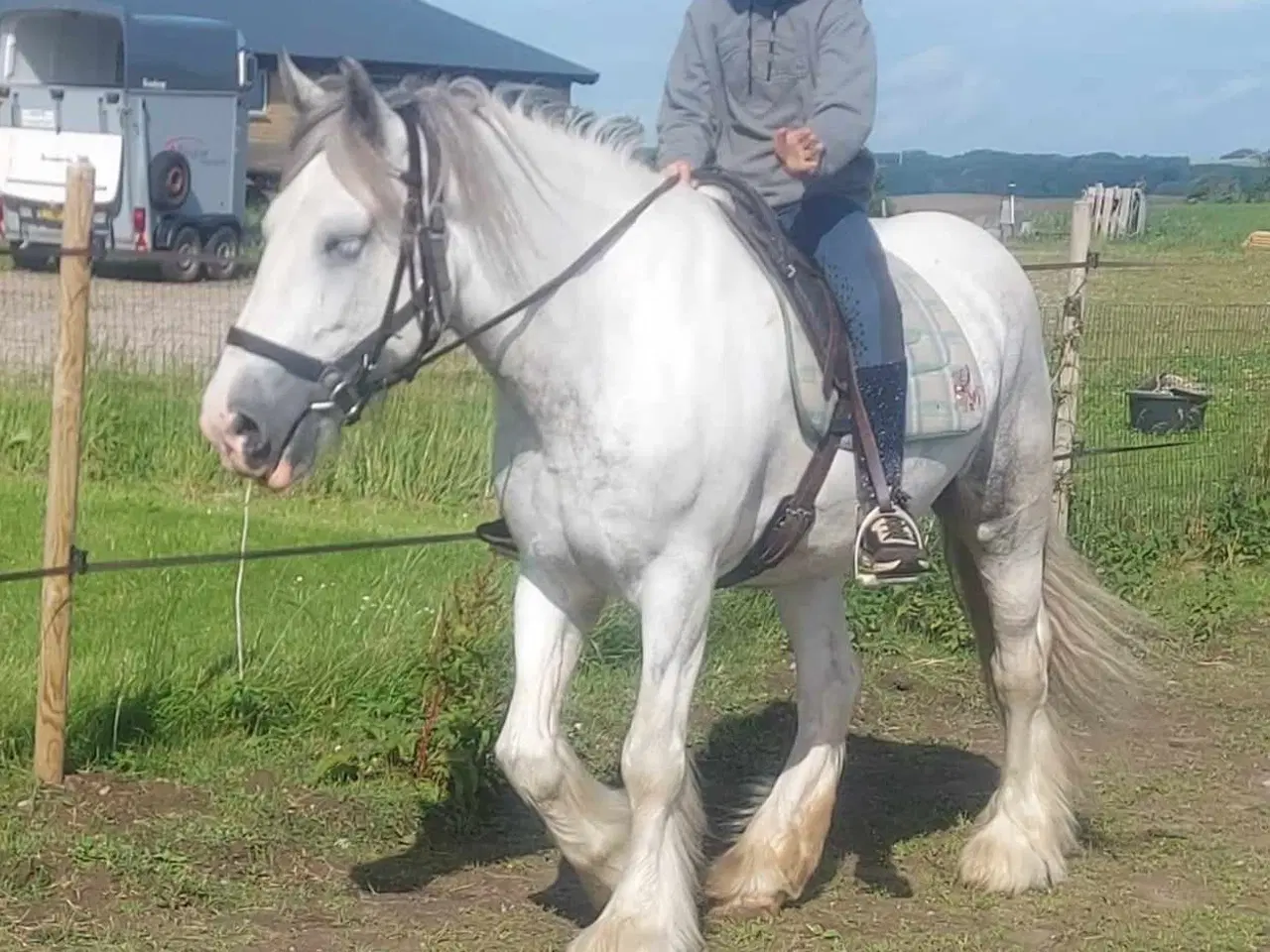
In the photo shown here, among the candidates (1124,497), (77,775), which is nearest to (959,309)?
(77,775)

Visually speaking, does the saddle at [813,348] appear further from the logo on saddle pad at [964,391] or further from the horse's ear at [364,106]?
the horse's ear at [364,106]

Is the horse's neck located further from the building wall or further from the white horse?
the building wall

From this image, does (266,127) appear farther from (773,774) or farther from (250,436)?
(250,436)

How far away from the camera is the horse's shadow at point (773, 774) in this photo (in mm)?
5227

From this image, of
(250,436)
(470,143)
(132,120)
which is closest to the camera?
(250,436)

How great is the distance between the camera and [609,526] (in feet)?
13.9

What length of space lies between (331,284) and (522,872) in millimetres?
2069

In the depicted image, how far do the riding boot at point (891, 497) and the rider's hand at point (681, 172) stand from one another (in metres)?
0.65

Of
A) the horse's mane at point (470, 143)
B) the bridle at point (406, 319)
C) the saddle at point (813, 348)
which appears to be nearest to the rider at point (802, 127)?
the saddle at point (813, 348)

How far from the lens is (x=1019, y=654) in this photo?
5707 millimetres

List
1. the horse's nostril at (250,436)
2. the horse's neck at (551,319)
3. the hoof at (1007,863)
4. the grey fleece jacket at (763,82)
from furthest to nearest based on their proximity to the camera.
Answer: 1. the hoof at (1007,863)
2. the grey fleece jacket at (763,82)
3. the horse's neck at (551,319)
4. the horse's nostril at (250,436)

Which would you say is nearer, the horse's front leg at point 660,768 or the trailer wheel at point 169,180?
the horse's front leg at point 660,768

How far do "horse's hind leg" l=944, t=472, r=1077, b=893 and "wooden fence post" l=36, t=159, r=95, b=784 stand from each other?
8.37 feet

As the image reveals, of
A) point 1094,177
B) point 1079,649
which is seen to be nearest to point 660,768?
point 1079,649
